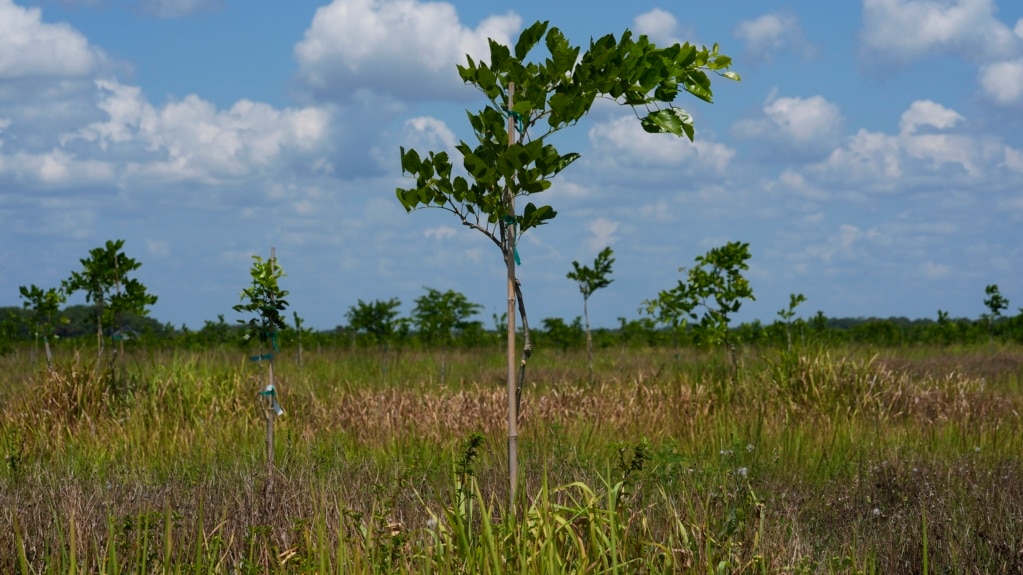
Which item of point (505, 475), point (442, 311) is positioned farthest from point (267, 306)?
point (442, 311)

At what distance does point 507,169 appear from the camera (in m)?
3.61

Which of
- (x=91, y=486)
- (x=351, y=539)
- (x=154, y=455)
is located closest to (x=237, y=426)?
(x=154, y=455)

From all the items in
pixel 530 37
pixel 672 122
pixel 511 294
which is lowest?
pixel 511 294

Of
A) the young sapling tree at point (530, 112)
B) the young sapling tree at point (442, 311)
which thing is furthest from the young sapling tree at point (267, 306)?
the young sapling tree at point (442, 311)

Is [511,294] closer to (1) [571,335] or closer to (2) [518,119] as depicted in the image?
(2) [518,119]

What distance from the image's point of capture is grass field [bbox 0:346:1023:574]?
13.1 feet

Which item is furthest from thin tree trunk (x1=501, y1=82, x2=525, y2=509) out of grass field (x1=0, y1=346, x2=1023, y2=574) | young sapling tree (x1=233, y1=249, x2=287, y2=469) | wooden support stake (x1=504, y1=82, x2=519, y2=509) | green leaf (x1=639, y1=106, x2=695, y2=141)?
young sapling tree (x1=233, y1=249, x2=287, y2=469)

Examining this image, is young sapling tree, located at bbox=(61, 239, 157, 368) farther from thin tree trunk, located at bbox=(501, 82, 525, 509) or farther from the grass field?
thin tree trunk, located at bbox=(501, 82, 525, 509)

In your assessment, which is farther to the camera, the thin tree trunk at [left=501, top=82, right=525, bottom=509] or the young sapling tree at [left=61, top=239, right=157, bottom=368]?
the young sapling tree at [left=61, top=239, right=157, bottom=368]

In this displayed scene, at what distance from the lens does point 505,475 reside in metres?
5.69

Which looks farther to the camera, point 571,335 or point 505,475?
point 571,335

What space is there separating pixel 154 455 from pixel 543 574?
5547mm

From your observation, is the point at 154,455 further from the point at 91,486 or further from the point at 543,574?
the point at 543,574

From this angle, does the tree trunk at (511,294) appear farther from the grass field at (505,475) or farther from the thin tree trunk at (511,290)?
the grass field at (505,475)
